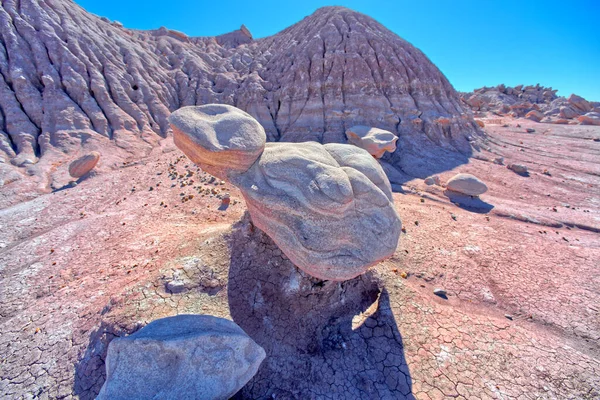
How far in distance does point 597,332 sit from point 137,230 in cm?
774

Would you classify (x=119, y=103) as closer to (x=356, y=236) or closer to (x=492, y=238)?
(x=356, y=236)

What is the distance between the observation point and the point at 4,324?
11.7 ft

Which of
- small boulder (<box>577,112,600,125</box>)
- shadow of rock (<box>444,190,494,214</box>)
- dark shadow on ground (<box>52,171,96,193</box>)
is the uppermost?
small boulder (<box>577,112,600,125</box>)

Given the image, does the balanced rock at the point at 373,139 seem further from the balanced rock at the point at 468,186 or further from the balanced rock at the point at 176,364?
the balanced rock at the point at 176,364

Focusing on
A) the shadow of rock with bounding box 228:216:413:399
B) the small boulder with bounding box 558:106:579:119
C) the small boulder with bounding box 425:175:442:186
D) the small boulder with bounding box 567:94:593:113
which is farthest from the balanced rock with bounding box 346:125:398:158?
the small boulder with bounding box 567:94:593:113

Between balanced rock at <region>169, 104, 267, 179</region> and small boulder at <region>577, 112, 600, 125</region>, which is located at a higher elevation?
small boulder at <region>577, 112, 600, 125</region>

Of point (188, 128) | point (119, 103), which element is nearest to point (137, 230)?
point (188, 128)

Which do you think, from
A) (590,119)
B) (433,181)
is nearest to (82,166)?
(433,181)

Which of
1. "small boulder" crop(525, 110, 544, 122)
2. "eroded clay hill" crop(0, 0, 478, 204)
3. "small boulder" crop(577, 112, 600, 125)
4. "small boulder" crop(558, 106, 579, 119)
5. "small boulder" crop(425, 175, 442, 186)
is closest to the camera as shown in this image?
"small boulder" crop(425, 175, 442, 186)

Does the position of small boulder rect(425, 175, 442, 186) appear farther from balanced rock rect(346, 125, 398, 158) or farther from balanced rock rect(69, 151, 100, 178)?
balanced rock rect(69, 151, 100, 178)

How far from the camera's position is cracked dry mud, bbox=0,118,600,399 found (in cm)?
298

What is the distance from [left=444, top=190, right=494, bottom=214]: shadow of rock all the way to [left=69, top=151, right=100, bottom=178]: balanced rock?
11488 millimetres

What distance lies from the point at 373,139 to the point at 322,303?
7.97m

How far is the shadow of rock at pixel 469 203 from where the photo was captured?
7465mm
